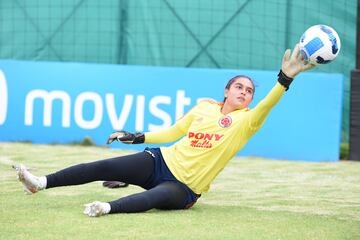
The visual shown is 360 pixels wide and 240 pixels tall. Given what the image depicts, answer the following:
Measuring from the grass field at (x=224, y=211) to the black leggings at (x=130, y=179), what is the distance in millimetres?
78

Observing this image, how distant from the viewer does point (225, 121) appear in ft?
24.1

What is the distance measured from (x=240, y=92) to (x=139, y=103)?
610 cm

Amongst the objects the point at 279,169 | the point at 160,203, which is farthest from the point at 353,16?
the point at 160,203

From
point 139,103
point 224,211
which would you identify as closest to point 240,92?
point 224,211

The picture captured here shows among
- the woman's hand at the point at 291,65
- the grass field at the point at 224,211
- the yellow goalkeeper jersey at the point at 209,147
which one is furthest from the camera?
the yellow goalkeeper jersey at the point at 209,147

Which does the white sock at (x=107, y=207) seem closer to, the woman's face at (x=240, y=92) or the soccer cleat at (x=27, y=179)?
the soccer cleat at (x=27, y=179)

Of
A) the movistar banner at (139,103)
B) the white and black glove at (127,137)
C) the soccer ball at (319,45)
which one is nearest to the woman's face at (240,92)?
the soccer ball at (319,45)

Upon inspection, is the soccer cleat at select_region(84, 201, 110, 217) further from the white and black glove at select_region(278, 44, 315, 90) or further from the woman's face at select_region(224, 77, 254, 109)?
the white and black glove at select_region(278, 44, 315, 90)

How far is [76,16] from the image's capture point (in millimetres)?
15375

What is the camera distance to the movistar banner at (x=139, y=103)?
1270cm

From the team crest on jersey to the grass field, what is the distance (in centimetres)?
72

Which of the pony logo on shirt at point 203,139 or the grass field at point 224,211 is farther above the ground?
the pony logo on shirt at point 203,139

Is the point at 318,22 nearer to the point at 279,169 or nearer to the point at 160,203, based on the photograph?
the point at 279,169

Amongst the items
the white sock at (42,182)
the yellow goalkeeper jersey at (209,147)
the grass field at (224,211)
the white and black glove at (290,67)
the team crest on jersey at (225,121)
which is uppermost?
the white and black glove at (290,67)
